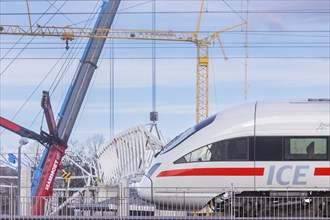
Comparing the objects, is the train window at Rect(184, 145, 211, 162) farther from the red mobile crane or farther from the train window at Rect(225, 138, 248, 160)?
the red mobile crane

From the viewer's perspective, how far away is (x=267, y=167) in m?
22.0

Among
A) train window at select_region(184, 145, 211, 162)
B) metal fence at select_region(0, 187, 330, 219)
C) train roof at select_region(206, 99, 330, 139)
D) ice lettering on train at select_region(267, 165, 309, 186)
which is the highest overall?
train roof at select_region(206, 99, 330, 139)

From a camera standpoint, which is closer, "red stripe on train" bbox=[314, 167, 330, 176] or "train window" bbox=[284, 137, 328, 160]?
"red stripe on train" bbox=[314, 167, 330, 176]

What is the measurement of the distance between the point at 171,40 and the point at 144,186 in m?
54.3

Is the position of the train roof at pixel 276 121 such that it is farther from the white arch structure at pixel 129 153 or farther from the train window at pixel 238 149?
the white arch structure at pixel 129 153

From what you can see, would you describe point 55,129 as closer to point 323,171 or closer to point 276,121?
point 276,121

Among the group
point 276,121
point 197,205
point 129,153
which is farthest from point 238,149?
point 129,153

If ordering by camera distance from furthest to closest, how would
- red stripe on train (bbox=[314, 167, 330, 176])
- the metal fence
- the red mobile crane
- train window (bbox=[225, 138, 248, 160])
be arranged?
the red mobile crane, train window (bbox=[225, 138, 248, 160]), red stripe on train (bbox=[314, 167, 330, 176]), the metal fence

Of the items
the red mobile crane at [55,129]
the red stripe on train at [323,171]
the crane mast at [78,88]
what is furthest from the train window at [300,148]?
the crane mast at [78,88]

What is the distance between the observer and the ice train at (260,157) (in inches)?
864

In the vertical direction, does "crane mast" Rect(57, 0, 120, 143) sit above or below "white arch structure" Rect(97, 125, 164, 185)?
above

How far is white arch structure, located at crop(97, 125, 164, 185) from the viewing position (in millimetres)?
47719

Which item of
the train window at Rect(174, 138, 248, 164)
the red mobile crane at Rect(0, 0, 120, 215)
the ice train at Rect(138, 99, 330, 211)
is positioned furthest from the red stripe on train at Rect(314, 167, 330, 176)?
the red mobile crane at Rect(0, 0, 120, 215)

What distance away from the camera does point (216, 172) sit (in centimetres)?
2219
